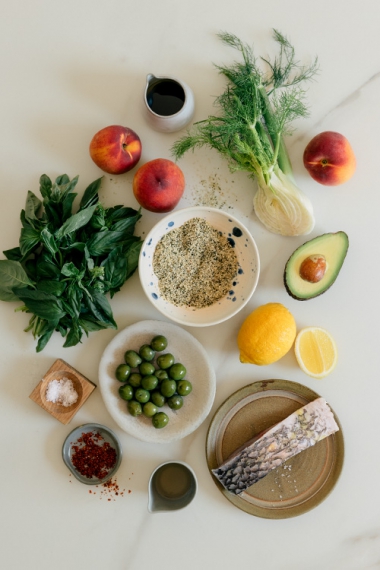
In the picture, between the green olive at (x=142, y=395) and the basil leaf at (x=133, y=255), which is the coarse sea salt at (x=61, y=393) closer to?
the green olive at (x=142, y=395)

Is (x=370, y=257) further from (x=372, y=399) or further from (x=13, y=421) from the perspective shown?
(x=13, y=421)

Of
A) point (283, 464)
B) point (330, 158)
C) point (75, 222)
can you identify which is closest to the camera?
point (75, 222)

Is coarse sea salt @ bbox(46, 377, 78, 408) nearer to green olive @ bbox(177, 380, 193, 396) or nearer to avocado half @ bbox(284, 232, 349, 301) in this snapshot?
green olive @ bbox(177, 380, 193, 396)

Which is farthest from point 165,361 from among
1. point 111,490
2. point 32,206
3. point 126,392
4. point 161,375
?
point 32,206

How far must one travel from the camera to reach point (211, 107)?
1520mm

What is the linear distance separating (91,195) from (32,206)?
20cm

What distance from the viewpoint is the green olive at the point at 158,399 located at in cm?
146

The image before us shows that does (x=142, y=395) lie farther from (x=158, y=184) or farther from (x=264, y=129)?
(x=264, y=129)

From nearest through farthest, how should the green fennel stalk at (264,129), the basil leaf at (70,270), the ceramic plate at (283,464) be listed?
the basil leaf at (70,270) → the green fennel stalk at (264,129) → the ceramic plate at (283,464)

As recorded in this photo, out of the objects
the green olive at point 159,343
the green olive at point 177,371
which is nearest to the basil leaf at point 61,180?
the green olive at point 159,343

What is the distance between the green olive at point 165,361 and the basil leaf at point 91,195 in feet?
1.72

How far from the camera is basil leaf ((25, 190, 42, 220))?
1.46 m

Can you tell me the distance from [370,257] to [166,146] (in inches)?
29.8

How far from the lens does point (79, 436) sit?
1.52 m
